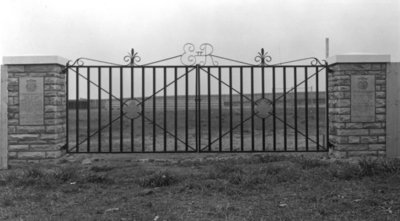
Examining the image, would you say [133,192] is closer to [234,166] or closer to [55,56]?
[234,166]

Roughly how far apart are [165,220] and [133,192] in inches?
50.6

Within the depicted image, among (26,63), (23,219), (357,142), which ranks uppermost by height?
(26,63)

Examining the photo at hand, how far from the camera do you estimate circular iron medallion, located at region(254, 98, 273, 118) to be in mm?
8070

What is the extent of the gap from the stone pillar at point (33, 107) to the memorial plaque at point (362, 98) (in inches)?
200

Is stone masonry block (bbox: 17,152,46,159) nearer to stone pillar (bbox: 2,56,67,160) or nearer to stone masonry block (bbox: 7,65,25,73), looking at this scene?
stone pillar (bbox: 2,56,67,160)

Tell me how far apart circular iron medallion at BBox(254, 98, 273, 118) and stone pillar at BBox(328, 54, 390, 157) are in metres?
1.18

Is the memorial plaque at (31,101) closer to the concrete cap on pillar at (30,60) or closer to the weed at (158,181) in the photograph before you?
the concrete cap on pillar at (30,60)

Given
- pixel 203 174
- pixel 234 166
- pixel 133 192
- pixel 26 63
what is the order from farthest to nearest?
pixel 26 63
pixel 234 166
pixel 203 174
pixel 133 192

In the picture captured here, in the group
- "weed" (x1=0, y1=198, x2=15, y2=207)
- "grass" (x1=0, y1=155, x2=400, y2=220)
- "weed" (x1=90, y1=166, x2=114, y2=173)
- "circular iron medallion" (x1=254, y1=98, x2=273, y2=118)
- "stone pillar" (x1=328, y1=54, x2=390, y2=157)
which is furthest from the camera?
"circular iron medallion" (x1=254, y1=98, x2=273, y2=118)

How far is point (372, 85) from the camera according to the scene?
7953 mm

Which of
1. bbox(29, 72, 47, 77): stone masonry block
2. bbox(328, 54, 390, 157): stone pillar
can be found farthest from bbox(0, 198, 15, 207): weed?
bbox(328, 54, 390, 157): stone pillar

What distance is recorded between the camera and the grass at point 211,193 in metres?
4.74

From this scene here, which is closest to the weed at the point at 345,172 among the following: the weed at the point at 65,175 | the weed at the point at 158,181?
the weed at the point at 158,181

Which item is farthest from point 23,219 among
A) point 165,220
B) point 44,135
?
point 44,135
